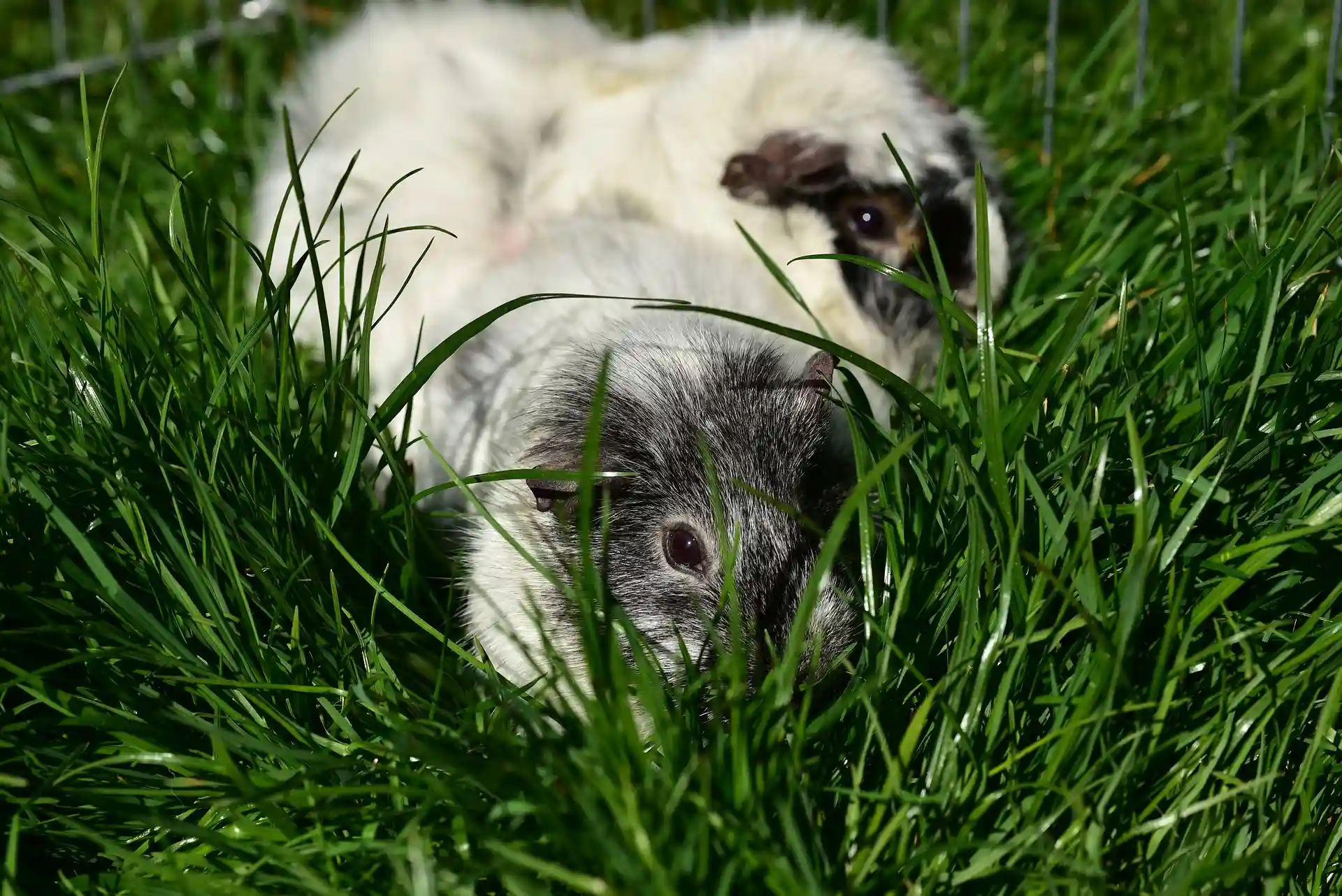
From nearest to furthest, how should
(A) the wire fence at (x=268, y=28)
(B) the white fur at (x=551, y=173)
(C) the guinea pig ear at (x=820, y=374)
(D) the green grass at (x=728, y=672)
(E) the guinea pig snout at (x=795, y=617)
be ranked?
(D) the green grass at (x=728, y=672)
(E) the guinea pig snout at (x=795, y=617)
(C) the guinea pig ear at (x=820, y=374)
(B) the white fur at (x=551, y=173)
(A) the wire fence at (x=268, y=28)

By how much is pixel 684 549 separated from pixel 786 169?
1336mm

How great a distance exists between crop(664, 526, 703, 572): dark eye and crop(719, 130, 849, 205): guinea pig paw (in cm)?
127

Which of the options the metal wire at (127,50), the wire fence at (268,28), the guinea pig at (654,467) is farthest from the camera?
the metal wire at (127,50)

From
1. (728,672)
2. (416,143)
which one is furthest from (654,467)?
(416,143)

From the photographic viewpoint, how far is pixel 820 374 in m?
2.16

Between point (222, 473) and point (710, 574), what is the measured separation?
80 cm

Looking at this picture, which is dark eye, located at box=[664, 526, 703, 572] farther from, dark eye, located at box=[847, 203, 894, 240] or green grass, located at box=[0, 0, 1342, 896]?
dark eye, located at box=[847, 203, 894, 240]

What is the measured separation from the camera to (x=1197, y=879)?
1.42 meters

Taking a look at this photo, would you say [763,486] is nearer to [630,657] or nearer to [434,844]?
[630,657]

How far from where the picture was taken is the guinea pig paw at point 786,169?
291cm

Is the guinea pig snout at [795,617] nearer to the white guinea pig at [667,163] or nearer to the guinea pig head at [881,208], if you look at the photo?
the white guinea pig at [667,163]

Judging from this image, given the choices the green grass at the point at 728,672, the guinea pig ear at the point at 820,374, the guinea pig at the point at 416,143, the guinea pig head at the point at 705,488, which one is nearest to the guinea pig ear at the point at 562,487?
the guinea pig head at the point at 705,488

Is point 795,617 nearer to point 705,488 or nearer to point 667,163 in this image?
point 705,488

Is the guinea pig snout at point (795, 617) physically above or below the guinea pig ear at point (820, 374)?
below
